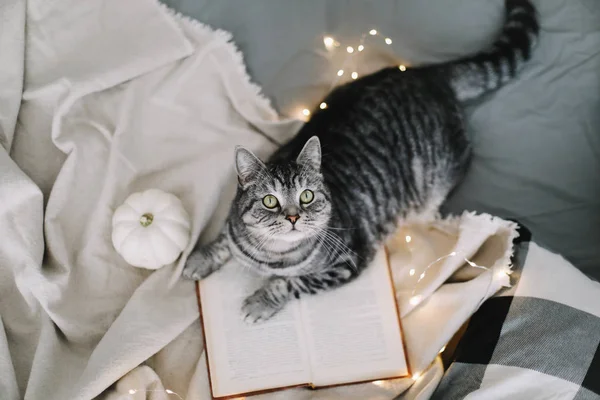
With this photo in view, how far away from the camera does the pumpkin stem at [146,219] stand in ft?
4.46

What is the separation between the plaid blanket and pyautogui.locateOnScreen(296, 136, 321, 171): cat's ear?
22.5 inches

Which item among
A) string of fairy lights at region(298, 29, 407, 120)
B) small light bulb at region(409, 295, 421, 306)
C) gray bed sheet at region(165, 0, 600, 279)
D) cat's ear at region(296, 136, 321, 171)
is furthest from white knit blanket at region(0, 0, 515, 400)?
cat's ear at region(296, 136, 321, 171)

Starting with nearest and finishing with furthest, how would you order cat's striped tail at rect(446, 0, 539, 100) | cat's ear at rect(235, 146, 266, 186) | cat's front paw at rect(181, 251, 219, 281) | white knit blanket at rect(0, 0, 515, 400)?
cat's ear at rect(235, 146, 266, 186) → white knit blanket at rect(0, 0, 515, 400) → cat's front paw at rect(181, 251, 219, 281) → cat's striped tail at rect(446, 0, 539, 100)

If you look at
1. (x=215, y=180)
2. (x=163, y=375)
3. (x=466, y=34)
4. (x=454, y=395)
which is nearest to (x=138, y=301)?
(x=163, y=375)

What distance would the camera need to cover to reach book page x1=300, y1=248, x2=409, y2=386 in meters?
1.39


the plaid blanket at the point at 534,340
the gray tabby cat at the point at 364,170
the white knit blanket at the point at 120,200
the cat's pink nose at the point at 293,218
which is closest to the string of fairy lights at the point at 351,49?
the gray tabby cat at the point at 364,170

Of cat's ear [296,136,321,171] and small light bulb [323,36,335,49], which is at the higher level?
small light bulb [323,36,335,49]

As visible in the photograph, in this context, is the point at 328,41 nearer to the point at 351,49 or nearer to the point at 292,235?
the point at 351,49

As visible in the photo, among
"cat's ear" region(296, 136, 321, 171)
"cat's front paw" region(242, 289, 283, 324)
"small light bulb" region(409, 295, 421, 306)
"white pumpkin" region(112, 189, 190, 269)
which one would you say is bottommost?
"cat's front paw" region(242, 289, 283, 324)

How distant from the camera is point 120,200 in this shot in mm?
1498

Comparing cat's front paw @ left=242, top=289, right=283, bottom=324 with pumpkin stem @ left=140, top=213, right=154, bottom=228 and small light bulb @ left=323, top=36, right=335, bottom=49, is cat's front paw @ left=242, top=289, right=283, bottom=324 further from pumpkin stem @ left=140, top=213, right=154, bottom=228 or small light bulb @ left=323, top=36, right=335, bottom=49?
small light bulb @ left=323, top=36, right=335, bottom=49

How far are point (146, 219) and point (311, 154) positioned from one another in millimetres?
455

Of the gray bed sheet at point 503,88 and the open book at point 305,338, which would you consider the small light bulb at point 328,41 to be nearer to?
the gray bed sheet at point 503,88

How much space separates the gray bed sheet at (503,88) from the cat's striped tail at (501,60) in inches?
1.9
